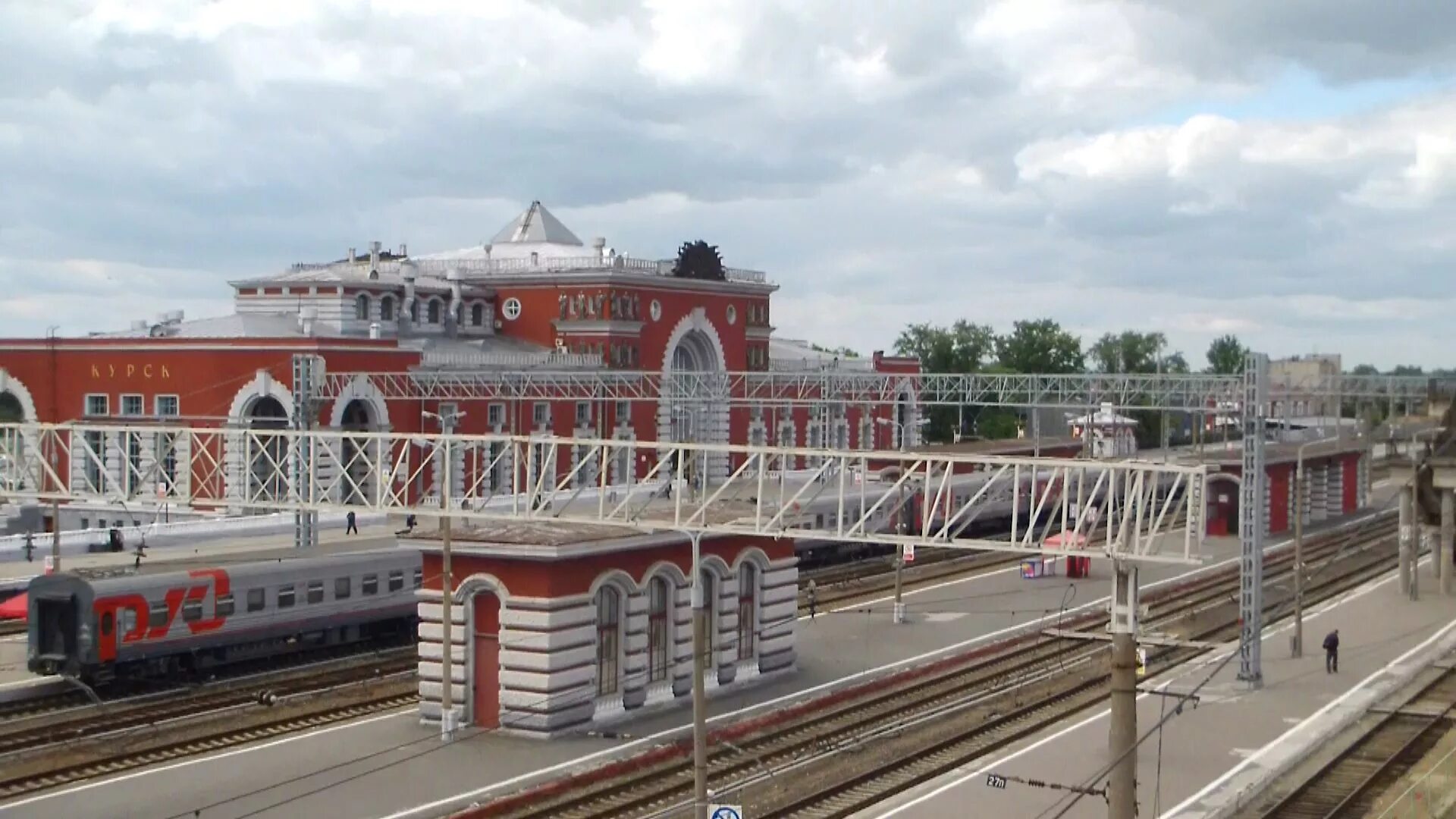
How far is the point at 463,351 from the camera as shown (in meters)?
70.7

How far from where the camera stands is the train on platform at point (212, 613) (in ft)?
105

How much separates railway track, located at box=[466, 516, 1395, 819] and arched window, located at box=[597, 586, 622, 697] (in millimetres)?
2403

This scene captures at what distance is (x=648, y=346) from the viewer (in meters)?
78.2

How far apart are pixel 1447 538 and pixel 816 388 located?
124 ft

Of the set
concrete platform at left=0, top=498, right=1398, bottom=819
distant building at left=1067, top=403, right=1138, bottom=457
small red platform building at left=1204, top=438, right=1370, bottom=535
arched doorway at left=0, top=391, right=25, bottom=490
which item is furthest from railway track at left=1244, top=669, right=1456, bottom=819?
distant building at left=1067, top=403, right=1138, bottom=457

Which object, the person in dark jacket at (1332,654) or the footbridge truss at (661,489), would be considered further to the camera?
the person in dark jacket at (1332,654)

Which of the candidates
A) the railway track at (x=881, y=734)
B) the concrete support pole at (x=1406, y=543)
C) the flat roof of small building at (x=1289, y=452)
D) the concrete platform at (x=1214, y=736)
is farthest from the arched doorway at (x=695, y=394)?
the concrete platform at (x=1214, y=736)

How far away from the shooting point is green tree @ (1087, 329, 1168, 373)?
161 m


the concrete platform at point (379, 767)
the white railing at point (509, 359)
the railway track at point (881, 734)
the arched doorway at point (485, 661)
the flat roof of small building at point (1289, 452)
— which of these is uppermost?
the white railing at point (509, 359)

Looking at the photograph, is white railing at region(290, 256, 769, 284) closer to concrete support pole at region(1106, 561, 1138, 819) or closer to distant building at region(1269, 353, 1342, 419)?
distant building at region(1269, 353, 1342, 419)

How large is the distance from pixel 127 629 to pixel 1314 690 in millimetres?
24361

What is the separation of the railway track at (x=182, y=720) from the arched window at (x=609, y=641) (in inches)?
202

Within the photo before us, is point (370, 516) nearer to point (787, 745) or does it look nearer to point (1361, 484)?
point (787, 745)

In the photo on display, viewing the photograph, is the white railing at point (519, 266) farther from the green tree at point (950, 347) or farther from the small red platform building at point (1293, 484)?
the green tree at point (950, 347)
